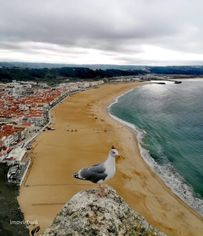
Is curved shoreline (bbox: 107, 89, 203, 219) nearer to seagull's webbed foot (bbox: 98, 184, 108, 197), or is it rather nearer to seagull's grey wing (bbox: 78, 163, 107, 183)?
seagull's grey wing (bbox: 78, 163, 107, 183)

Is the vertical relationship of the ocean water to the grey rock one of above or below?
below

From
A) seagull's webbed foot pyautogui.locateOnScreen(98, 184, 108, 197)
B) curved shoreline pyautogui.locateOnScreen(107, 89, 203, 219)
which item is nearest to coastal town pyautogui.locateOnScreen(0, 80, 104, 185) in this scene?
curved shoreline pyautogui.locateOnScreen(107, 89, 203, 219)

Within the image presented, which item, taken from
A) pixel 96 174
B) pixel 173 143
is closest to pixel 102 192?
pixel 96 174

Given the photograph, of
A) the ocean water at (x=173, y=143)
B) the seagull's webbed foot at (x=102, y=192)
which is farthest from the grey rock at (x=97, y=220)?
the ocean water at (x=173, y=143)

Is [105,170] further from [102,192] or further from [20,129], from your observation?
[20,129]

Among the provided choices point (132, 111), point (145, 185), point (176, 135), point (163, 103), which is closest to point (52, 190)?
point (145, 185)

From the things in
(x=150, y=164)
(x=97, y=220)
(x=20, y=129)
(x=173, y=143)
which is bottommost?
(x=173, y=143)
